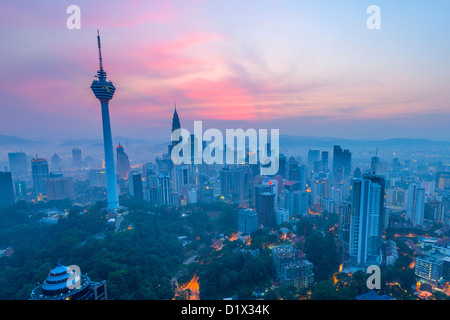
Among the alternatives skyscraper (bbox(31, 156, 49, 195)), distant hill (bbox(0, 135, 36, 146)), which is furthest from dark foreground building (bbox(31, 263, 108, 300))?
skyscraper (bbox(31, 156, 49, 195))

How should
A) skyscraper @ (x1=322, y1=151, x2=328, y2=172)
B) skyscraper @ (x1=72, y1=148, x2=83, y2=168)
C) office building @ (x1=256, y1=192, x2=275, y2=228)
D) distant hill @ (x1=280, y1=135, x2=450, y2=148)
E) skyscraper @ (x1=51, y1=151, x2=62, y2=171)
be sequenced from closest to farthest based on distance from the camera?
office building @ (x1=256, y1=192, x2=275, y2=228), skyscraper @ (x1=322, y1=151, x2=328, y2=172), skyscraper @ (x1=51, y1=151, x2=62, y2=171), distant hill @ (x1=280, y1=135, x2=450, y2=148), skyscraper @ (x1=72, y1=148, x2=83, y2=168)

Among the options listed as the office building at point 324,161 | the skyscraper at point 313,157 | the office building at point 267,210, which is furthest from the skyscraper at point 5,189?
the skyscraper at point 313,157

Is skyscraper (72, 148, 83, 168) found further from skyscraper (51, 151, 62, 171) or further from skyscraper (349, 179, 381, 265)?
skyscraper (349, 179, 381, 265)

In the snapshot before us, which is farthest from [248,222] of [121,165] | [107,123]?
[121,165]

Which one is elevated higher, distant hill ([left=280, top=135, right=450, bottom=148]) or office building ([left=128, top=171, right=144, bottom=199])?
distant hill ([left=280, top=135, right=450, bottom=148])

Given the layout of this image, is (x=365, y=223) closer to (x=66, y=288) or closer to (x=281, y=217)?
(x=281, y=217)

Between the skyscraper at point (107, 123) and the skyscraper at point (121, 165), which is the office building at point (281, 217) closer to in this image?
the skyscraper at point (107, 123)
